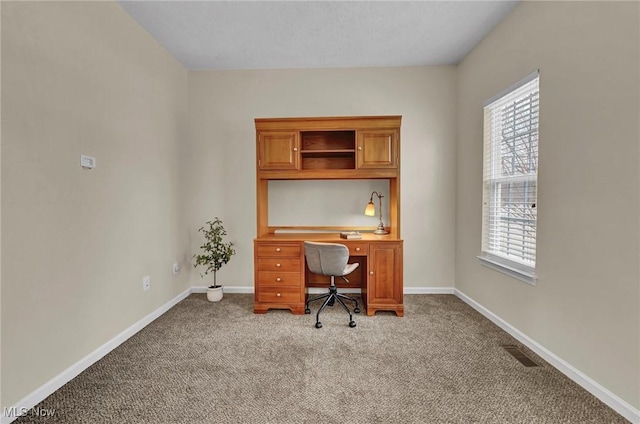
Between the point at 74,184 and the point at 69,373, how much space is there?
4.21 ft

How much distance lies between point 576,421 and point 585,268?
868 mm

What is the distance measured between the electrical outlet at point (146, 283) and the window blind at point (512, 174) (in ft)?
11.2

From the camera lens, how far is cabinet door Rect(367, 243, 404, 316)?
2.93 m

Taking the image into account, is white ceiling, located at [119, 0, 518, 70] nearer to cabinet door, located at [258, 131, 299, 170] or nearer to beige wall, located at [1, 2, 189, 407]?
beige wall, located at [1, 2, 189, 407]

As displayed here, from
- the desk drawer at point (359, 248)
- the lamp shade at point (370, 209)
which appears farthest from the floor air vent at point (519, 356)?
the lamp shade at point (370, 209)

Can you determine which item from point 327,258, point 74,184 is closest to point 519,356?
point 327,258

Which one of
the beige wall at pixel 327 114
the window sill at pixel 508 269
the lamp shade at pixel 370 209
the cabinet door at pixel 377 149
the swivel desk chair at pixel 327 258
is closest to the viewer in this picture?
the window sill at pixel 508 269

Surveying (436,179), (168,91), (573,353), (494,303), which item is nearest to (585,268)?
(573,353)

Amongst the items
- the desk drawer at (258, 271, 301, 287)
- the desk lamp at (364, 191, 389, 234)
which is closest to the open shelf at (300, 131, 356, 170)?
the desk lamp at (364, 191, 389, 234)

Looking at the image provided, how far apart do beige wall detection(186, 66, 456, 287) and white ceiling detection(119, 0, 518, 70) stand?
0.19 metres

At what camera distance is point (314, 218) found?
12.0 ft

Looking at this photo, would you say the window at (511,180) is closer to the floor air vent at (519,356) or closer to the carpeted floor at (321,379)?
the floor air vent at (519,356)

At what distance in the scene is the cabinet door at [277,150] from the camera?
3076mm

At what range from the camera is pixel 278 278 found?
3.00m
